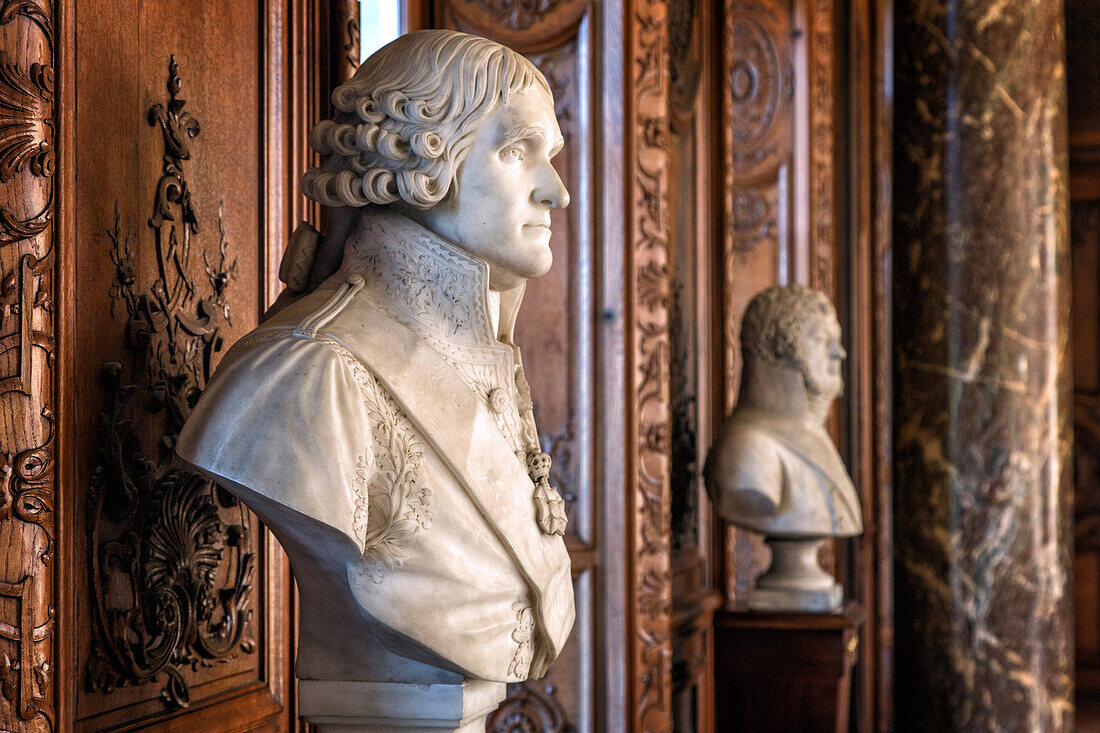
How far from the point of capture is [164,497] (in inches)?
67.3

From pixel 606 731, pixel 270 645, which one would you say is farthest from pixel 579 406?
pixel 270 645

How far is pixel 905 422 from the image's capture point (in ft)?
17.6

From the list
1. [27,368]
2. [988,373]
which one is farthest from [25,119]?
[988,373]

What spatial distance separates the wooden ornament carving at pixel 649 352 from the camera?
2.98 metres

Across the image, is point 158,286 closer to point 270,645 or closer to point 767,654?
point 270,645

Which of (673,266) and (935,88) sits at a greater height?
(935,88)

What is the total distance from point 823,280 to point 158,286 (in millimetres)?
4157

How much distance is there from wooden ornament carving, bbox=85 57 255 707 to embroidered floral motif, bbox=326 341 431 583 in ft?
1.20

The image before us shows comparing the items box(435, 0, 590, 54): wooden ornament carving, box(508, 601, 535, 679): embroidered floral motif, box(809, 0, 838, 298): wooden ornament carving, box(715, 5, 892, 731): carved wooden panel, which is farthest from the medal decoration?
box(809, 0, 838, 298): wooden ornament carving

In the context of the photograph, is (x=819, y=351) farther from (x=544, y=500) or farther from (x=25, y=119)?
(x=25, y=119)

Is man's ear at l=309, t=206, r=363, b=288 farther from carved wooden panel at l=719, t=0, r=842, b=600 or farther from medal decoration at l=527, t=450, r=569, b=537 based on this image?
carved wooden panel at l=719, t=0, r=842, b=600

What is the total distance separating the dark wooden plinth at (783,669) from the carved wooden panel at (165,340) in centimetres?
218

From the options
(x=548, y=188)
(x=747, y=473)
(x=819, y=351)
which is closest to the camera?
(x=548, y=188)

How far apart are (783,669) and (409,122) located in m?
2.85
